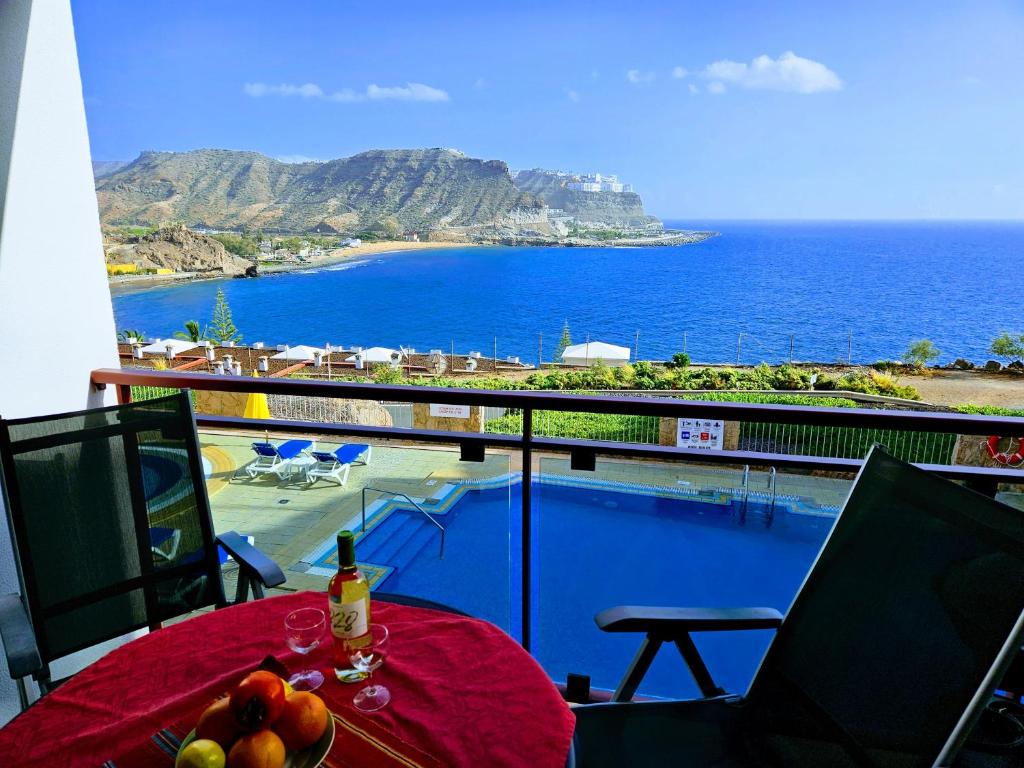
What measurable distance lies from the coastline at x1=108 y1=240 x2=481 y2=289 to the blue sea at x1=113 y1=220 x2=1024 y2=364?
0.46 metres

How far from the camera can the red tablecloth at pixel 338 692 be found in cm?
104

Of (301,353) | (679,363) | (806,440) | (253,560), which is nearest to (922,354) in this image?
(679,363)

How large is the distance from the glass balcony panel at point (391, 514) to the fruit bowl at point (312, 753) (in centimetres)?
132

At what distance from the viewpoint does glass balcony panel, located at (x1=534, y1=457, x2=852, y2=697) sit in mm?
2348

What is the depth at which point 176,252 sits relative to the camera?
45.8 m

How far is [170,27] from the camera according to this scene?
57562 mm

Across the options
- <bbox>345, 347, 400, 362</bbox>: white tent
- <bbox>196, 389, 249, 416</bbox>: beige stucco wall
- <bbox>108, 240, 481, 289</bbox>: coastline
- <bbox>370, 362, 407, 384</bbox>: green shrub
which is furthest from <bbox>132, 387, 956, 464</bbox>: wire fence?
<bbox>108, 240, 481, 289</bbox>: coastline

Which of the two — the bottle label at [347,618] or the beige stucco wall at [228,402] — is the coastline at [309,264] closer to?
the beige stucco wall at [228,402]

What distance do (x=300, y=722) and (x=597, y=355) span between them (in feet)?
128

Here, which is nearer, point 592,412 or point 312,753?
point 312,753

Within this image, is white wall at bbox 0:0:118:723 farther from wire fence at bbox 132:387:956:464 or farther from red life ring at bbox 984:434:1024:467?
red life ring at bbox 984:434:1024:467

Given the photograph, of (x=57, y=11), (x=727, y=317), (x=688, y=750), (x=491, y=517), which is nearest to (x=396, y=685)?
(x=688, y=750)

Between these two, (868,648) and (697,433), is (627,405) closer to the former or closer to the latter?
(868,648)

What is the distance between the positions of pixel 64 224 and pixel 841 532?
2.76 meters
